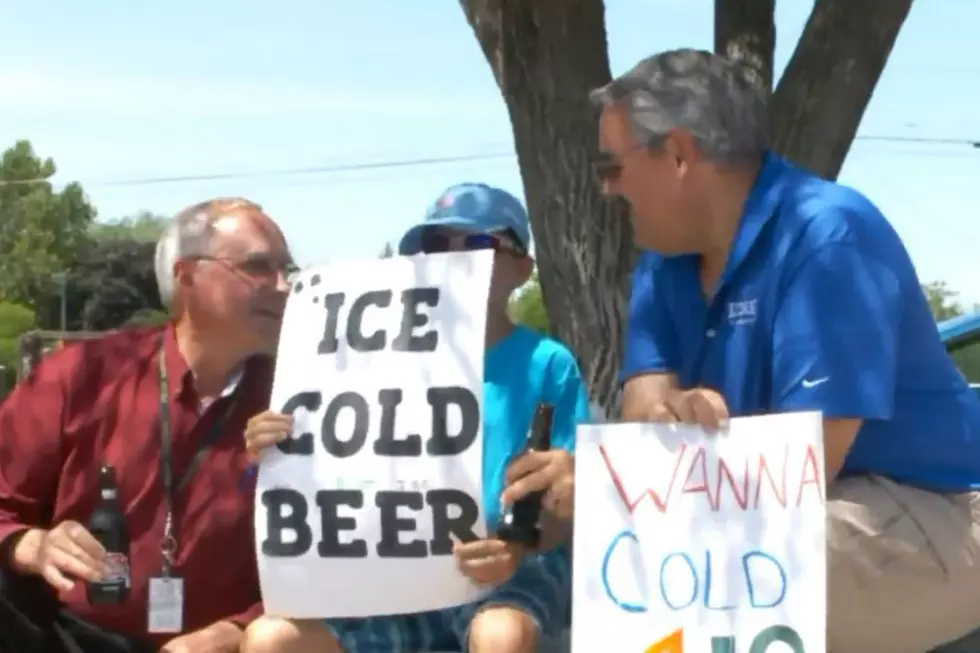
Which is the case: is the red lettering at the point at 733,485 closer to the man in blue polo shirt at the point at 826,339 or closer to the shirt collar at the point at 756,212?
the man in blue polo shirt at the point at 826,339

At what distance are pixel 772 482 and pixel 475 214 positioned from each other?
105cm

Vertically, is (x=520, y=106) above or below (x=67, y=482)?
above

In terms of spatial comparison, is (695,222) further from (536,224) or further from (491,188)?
(536,224)

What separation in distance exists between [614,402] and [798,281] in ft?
8.40

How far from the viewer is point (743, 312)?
2.99 m

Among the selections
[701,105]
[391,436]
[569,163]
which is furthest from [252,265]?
[569,163]

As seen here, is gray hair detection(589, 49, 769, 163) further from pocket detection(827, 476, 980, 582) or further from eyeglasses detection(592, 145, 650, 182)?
pocket detection(827, 476, 980, 582)

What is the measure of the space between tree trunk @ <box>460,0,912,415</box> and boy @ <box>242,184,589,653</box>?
2.14 meters

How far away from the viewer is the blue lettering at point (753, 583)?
279cm

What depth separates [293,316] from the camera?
3.40 metres

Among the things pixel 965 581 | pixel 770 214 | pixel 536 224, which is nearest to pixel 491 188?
pixel 770 214

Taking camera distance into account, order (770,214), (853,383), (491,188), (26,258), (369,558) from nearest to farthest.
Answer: (853,383), (770,214), (369,558), (491,188), (26,258)

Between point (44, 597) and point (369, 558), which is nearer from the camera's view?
point (369, 558)

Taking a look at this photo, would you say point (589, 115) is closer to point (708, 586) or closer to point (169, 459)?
point (169, 459)
